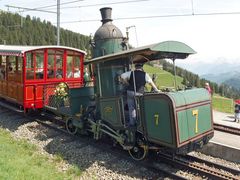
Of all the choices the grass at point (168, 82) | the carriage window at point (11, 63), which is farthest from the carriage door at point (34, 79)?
the grass at point (168, 82)

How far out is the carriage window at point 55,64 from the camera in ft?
41.8

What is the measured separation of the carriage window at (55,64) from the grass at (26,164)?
388 cm

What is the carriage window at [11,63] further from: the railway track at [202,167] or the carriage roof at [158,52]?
the railway track at [202,167]

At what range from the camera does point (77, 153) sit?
28.7 feet

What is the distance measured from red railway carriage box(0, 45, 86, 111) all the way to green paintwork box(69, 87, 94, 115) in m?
2.52

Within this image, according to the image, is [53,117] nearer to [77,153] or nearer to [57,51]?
[57,51]

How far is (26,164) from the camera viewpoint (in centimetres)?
754

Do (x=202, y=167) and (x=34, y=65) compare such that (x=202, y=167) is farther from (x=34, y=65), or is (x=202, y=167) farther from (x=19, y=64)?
(x=19, y=64)

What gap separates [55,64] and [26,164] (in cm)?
611

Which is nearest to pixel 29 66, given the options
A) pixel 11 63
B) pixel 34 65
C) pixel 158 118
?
pixel 34 65

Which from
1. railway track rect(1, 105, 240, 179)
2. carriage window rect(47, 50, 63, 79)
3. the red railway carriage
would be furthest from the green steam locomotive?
carriage window rect(47, 50, 63, 79)

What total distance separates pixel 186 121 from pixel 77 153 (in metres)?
3.40

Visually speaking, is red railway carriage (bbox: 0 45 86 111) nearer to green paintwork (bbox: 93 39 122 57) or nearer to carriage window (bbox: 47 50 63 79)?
carriage window (bbox: 47 50 63 79)

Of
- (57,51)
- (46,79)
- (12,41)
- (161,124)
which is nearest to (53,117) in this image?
(46,79)
